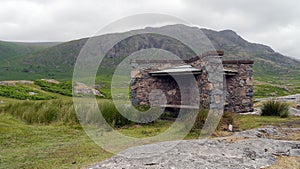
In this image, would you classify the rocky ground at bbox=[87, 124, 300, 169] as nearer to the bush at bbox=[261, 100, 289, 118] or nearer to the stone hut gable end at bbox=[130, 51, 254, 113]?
the stone hut gable end at bbox=[130, 51, 254, 113]

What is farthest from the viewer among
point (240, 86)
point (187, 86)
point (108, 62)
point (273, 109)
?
point (108, 62)

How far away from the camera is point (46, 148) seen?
5.16 meters

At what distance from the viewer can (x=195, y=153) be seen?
14.6 ft

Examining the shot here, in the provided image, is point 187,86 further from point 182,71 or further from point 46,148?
point 46,148

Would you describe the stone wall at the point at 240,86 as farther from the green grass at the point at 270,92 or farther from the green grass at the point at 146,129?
the green grass at the point at 270,92

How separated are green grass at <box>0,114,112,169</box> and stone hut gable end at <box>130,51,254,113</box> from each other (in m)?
4.00

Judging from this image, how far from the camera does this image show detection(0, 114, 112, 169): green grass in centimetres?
426

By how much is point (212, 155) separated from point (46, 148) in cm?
293

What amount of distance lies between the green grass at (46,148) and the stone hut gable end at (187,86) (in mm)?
4001

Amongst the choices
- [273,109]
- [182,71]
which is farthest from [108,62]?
[273,109]

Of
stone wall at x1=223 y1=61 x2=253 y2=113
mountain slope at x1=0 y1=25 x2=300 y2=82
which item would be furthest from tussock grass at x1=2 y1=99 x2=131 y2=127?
mountain slope at x1=0 y1=25 x2=300 y2=82

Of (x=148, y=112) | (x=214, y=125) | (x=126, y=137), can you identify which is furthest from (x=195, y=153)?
(x=148, y=112)

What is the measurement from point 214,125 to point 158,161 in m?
3.16

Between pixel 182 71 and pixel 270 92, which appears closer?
pixel 182 71
